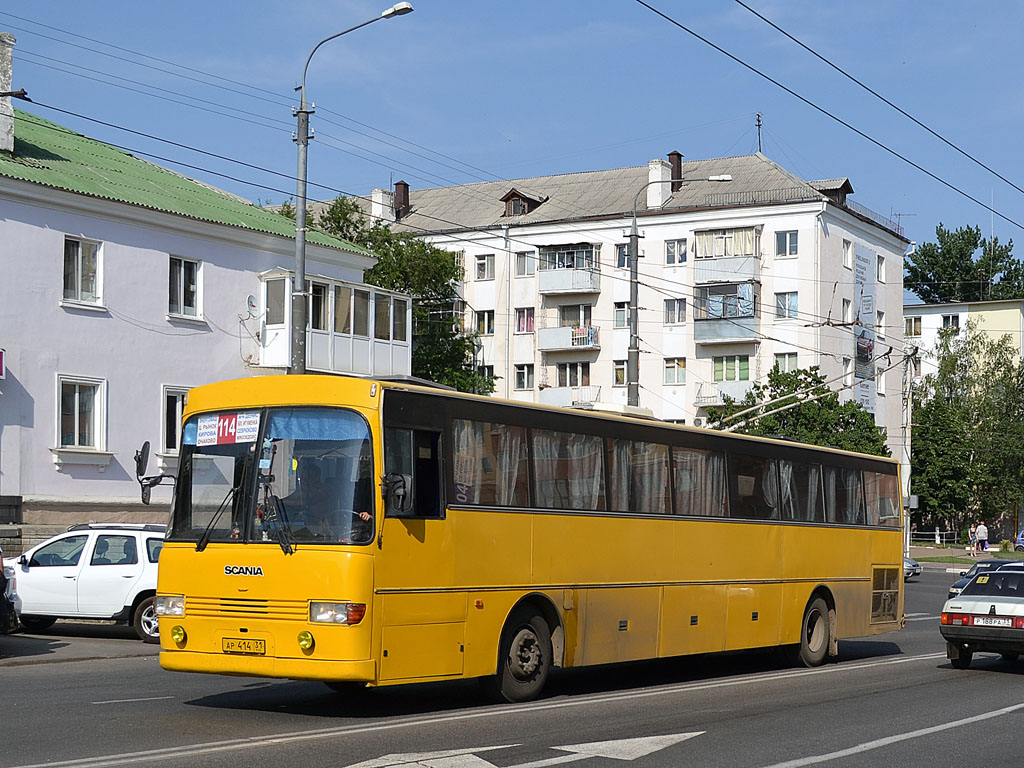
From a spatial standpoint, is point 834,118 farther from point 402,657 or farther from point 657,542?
point 402,657

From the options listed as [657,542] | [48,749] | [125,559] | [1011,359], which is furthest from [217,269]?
[1011,359]

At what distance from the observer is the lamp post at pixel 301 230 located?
23672 mm

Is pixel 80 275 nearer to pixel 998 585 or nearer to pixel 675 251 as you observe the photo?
pixel 998 585

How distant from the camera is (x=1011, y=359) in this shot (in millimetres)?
88000

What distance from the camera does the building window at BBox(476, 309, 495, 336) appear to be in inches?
2813

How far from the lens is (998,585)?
734 inches

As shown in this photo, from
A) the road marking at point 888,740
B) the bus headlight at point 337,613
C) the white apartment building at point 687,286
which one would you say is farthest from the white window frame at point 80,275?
the white apartment building at point 687,286

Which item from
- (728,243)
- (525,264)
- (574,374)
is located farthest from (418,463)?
(525,264)

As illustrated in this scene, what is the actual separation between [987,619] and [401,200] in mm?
63502

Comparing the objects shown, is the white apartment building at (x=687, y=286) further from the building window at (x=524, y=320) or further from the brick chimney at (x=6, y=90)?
the brick chimney at (x=6, y=90)

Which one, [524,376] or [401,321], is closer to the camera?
[401,321]

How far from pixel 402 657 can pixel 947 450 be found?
244 ft

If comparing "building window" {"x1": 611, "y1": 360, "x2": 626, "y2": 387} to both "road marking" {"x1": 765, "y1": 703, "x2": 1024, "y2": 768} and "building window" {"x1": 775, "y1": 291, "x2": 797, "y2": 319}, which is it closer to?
"building window" {"x1": 775, "y1": 291, "x2": 797, "y2": 319}

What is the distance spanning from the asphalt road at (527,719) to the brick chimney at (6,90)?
18072mm
